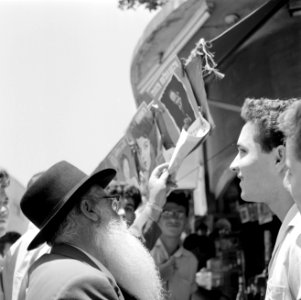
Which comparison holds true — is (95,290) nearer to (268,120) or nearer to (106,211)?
(106,211)

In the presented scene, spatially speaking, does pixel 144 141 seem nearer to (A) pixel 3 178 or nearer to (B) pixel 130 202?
(B) pixel 130 202

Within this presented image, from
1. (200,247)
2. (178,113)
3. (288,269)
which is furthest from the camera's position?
(200,247)

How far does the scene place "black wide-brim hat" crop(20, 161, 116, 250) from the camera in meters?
2.67

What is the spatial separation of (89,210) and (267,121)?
0.86m

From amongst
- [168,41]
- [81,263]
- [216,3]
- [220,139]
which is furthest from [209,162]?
[81,263]

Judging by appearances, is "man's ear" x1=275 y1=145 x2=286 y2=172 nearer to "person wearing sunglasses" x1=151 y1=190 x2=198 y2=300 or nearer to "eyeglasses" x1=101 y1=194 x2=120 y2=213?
"eyeglasses" x1=101 y1=194 x2=120 y2=213

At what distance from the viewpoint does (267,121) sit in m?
3.04

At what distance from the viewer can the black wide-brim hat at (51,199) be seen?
2672 millimetres

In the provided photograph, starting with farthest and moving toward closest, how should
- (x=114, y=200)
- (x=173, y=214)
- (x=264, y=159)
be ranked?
1. (x=173, y=214)
2. (x=264, y=159)
3. (x=114, y=200)

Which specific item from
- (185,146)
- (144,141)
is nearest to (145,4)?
(144,141)

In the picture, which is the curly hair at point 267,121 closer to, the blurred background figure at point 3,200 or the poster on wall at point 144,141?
the blurred background figure at point 3,200

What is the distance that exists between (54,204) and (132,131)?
3.69m

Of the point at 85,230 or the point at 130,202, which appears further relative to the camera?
the point at 130,202

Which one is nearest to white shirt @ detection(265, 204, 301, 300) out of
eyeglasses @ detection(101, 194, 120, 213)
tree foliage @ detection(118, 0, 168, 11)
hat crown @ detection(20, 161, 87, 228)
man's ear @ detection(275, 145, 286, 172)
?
man's ear @ detection(275, 145, 286, 172)
